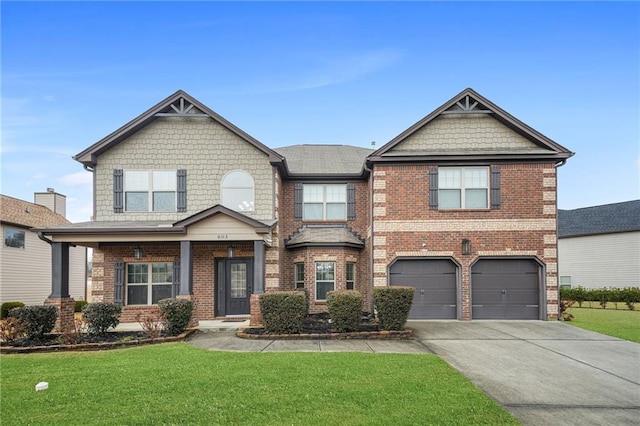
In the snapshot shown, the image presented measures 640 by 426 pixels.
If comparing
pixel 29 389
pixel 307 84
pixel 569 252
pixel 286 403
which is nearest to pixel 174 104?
pixel 307 84

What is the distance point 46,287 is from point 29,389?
18923 millimetres

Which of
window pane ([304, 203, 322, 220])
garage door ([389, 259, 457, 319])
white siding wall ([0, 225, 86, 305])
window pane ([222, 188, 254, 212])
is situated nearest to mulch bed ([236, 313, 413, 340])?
garage door ([389, 259, 457, 319])

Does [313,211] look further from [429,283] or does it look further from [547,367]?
[547,367]

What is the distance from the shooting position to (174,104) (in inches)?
632

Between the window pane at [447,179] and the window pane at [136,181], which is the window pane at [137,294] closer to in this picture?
the window pane at [136,181]

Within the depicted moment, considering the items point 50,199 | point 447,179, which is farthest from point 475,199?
point 50,199

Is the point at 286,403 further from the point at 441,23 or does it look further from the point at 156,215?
the point at 441,23

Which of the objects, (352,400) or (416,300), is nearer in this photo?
(352,400)

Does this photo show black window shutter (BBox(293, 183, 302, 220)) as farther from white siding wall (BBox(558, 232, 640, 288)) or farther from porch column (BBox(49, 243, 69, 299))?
white siding wall (BBox(558, 232, 640, 288))

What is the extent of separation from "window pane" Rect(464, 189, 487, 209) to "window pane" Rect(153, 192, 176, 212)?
11004mm

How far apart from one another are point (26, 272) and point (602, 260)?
116ft

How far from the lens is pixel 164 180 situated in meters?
16.1

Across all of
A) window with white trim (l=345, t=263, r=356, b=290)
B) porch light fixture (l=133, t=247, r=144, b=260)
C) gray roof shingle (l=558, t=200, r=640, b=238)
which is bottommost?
window with white trim (l=345, t=263, r=356, b=290)

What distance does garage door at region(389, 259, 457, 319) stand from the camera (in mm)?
15594
